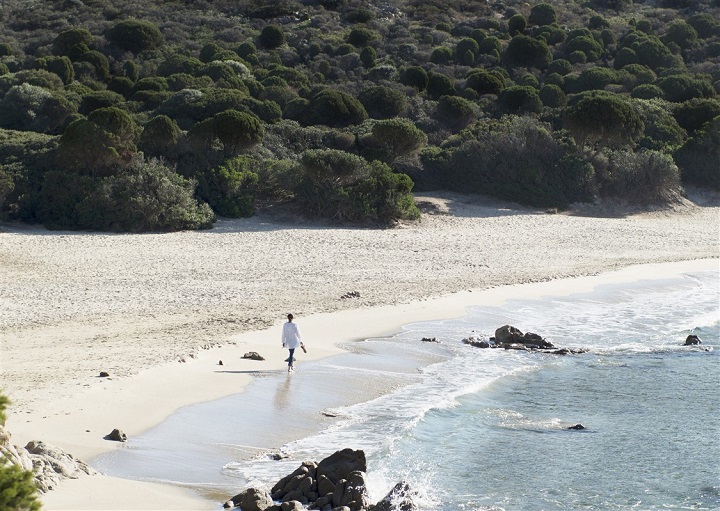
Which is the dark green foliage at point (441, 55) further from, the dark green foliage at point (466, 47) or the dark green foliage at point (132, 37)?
the dark green foliage at point (132, 37)

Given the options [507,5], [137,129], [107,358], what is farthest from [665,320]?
[507,5]

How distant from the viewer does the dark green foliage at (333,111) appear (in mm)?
39062

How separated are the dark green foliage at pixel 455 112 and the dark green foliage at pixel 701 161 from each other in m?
8.51

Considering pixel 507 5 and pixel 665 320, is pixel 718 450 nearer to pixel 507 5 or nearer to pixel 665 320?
pixel 665 320

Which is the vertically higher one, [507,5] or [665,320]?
[507,5]

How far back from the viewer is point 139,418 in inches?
454

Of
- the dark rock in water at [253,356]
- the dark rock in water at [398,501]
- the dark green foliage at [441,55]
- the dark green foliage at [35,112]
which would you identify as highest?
the dark green foliage at [441,55]

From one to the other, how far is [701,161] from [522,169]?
8.01 meters

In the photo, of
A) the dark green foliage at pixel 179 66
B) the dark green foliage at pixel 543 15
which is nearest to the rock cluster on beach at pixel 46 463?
the dark green foliage at pixel 179 66

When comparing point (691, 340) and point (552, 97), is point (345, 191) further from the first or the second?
point (552, 97)

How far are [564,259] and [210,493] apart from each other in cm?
1768

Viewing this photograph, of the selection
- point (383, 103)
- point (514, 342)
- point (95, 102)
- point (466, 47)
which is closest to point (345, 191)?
point (514, 342)

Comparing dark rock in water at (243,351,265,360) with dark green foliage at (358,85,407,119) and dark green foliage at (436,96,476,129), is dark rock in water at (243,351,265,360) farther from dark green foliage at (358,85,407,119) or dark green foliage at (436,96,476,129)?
dark green foliage at (436,96,476,129)

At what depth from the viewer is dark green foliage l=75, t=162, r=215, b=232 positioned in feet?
86.5
